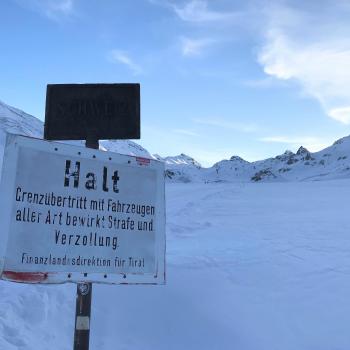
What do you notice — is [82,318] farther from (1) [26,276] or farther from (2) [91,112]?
(2) [91,112]

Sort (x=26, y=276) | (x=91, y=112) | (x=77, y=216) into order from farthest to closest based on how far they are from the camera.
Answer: (x=91, y=112), (x=77, y=216), (x=26, y=276)

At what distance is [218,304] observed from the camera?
6.02 metres

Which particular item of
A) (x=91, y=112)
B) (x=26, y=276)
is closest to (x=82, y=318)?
(x=26, y=276)

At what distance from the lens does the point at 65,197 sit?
2465 millimetres

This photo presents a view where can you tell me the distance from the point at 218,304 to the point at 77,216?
13.0 feet

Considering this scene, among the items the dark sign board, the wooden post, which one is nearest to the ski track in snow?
the wooden post

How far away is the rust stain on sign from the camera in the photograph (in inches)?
89.5

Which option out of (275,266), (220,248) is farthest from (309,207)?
(275,266)

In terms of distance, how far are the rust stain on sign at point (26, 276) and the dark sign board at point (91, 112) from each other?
808 mm

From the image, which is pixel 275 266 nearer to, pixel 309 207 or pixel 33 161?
pixel 33 161

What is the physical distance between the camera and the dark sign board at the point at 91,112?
2.78m

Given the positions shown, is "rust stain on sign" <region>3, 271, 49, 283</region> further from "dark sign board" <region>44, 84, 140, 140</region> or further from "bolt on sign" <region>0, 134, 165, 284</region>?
"dark sign board" <region>44, 84, 140, 140</region>

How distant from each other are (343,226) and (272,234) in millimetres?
1810

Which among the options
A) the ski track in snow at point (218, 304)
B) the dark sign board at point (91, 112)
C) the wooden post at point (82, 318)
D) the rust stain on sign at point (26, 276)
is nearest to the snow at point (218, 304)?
the ski track in snow at point (218, 304)
